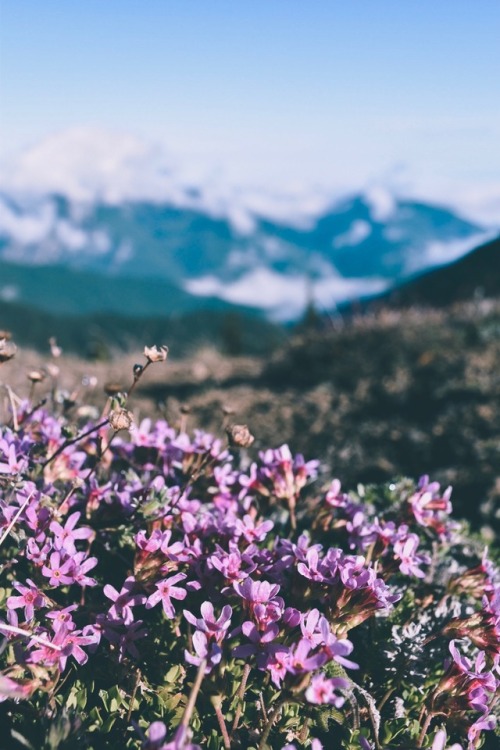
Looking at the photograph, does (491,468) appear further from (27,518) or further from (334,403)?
(27,518)

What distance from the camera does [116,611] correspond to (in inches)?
90.3

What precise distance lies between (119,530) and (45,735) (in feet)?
2.52

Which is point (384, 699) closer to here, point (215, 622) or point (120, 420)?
point (215, 622)

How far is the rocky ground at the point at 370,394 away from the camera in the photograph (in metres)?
6.67

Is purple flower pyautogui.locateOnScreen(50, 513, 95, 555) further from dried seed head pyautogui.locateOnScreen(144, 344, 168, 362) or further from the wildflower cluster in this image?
dried seed head pyautogui.locateOnScreen(144, 344, 168, 362)

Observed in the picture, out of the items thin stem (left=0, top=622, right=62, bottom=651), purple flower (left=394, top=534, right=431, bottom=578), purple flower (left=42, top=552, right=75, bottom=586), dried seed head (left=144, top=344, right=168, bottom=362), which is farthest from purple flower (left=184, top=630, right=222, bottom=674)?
dried seed head (left=144, top=344, right=168, bottom=362)

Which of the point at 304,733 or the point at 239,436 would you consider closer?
the point at 304,733

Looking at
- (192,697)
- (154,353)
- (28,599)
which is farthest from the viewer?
(154,353)

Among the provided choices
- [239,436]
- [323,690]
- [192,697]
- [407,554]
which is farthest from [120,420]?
[407,554]

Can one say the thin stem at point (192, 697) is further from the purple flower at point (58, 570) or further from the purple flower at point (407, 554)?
the purple flower at point (407, 554)

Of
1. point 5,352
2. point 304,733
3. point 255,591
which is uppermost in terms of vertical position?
point 5,352

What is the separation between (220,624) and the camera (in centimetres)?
211

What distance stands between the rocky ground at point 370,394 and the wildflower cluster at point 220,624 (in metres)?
0.73

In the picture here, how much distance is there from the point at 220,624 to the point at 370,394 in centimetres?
734
